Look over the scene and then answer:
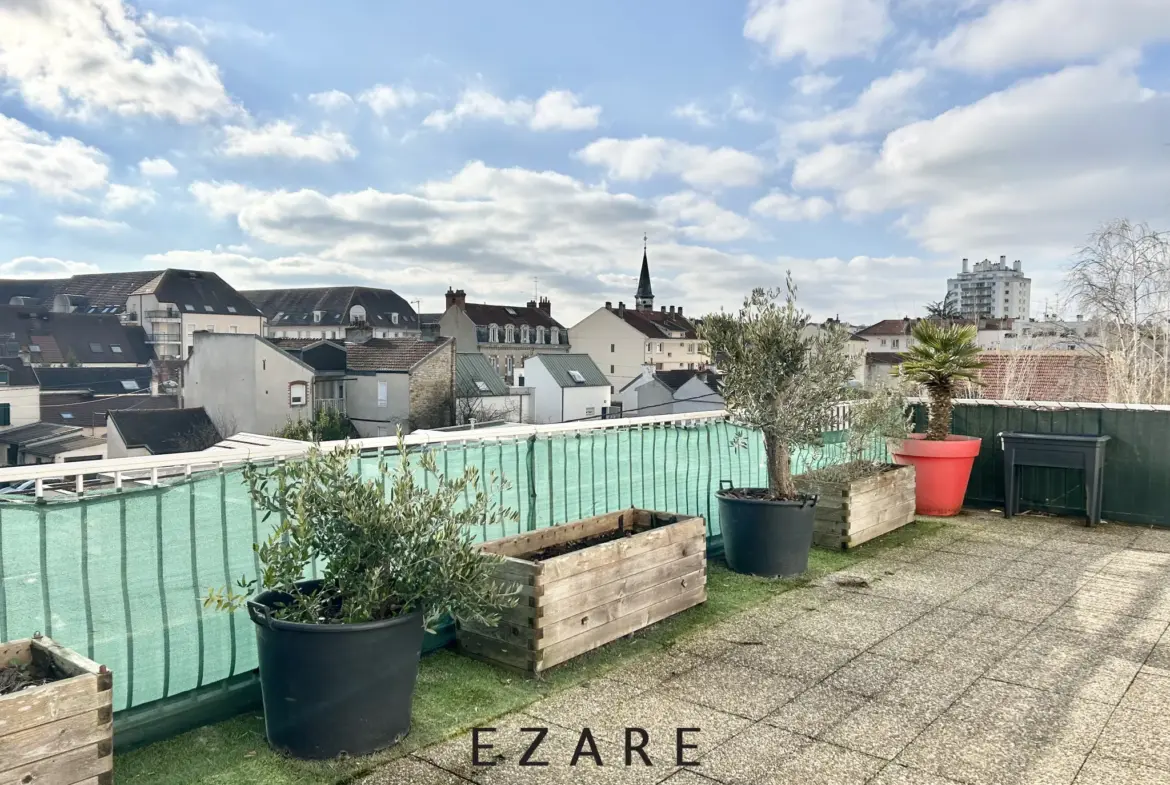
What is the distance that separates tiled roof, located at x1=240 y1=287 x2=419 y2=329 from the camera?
87438 millimetres

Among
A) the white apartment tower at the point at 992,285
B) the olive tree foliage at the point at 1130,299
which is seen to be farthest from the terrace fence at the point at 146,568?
the white apartment tower at the point at 992,285

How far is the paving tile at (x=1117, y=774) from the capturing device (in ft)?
10.0

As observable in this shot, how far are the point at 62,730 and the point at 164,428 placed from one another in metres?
49.8

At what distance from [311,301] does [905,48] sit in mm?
87637

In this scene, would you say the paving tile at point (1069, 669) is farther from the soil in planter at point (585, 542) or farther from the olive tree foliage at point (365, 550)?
the olive tree foliage at point (365, 550)

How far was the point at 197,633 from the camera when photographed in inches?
138

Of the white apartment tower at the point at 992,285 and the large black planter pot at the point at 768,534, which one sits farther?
the white apartment tower at the point at 992,285

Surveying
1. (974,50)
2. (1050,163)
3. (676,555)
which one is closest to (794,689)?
(676,555)

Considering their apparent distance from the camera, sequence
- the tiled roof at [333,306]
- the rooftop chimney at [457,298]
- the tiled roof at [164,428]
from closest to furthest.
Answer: the tiled roof at [164,428] < the rooftop chimney at [457,298] < the tiled roof at [333,306]

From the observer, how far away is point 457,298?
71.1 meters

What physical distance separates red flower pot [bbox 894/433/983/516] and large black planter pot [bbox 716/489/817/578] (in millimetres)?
3166

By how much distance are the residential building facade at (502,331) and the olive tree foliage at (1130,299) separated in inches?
2039

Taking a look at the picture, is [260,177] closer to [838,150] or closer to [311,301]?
[311,301]

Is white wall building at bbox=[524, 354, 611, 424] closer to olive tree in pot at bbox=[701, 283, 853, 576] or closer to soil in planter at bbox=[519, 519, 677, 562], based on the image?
olive tree in pot at bbox=[701, 283, 853, 576]
